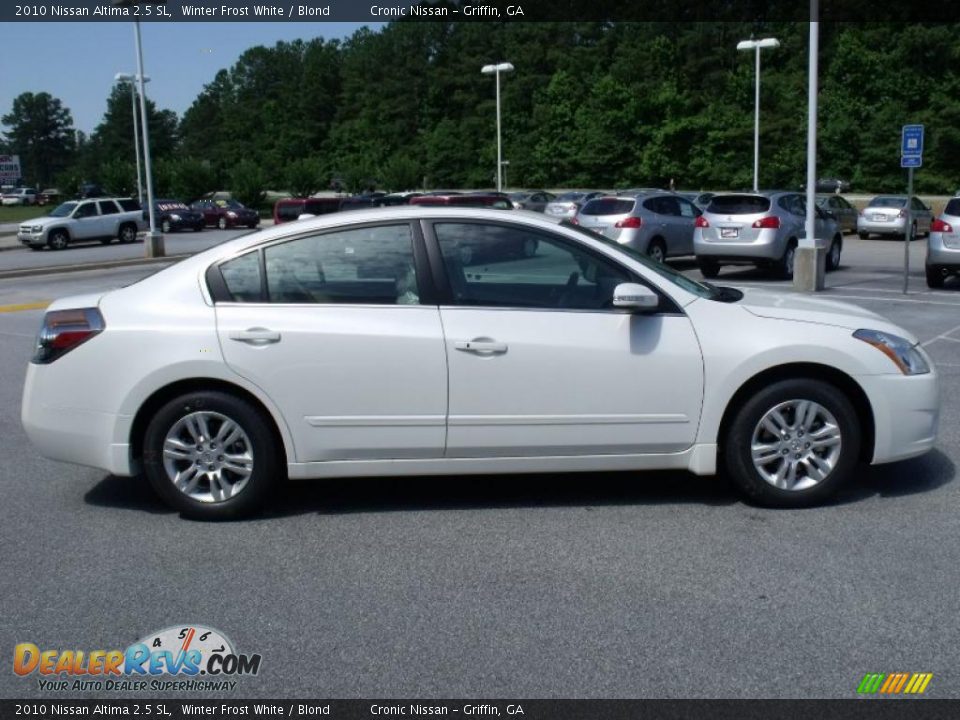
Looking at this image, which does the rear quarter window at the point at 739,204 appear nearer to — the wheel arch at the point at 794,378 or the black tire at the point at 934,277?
the black tire at the point at 934,277

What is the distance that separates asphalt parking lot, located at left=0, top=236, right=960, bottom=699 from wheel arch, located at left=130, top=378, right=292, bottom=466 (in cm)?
45

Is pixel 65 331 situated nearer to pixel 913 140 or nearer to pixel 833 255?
pixel 913 140

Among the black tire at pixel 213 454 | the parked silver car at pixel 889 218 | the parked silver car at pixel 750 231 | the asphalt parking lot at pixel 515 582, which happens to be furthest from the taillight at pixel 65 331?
the parked silver car at pixel 889 218

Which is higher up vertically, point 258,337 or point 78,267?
point 258,337

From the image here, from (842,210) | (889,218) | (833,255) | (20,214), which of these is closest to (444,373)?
(833,255)

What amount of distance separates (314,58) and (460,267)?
120 meters

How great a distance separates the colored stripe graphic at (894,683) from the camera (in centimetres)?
378

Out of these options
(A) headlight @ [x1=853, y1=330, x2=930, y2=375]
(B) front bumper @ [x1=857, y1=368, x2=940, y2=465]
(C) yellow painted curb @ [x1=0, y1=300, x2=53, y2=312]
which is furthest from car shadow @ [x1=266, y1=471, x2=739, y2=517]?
(C) yellow painted curb @ [x1=0, y1=300, x2=53, y2=312]

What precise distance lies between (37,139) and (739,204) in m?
166

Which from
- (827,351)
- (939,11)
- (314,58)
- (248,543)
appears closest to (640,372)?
(827,351)

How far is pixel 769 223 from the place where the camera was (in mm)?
20344

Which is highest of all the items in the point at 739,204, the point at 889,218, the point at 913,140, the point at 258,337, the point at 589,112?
the point at 589,112

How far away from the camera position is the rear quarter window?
20656 millimetres

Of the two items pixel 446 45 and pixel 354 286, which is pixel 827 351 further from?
pixel 446 45
